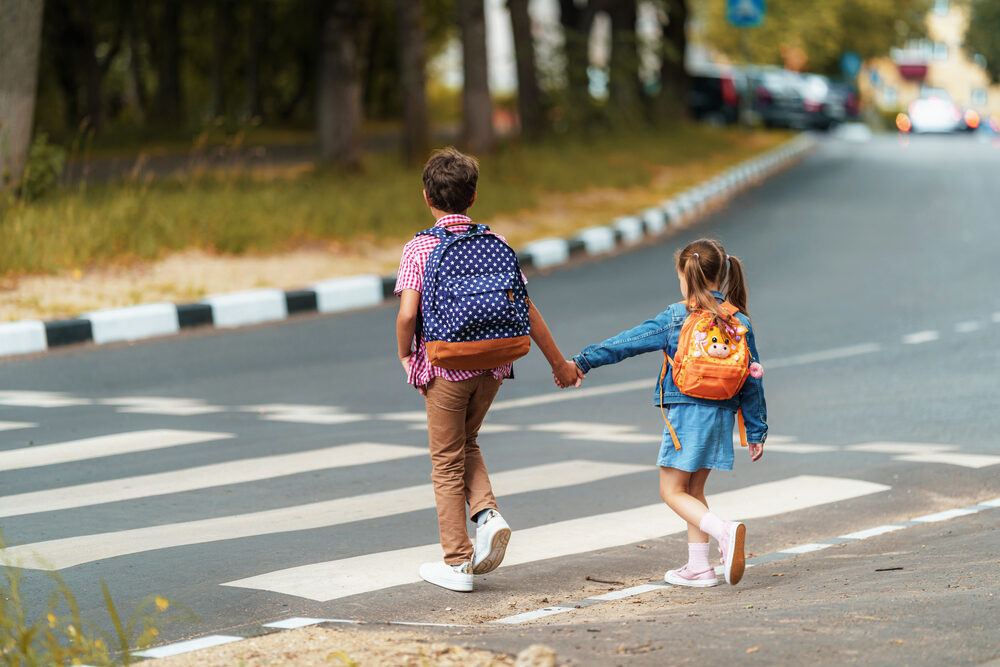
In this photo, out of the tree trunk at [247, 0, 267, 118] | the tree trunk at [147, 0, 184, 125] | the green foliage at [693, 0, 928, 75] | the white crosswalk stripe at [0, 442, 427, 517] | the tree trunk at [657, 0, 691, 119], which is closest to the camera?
the white crosswalk stripe at [0, 442, 427, 517]

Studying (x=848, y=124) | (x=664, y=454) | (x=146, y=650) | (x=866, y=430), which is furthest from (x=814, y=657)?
(x=848, y=124)

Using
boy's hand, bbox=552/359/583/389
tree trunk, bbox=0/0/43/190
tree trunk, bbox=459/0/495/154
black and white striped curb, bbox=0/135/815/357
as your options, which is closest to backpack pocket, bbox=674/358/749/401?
boy's hand, bbox=552/359/583/389

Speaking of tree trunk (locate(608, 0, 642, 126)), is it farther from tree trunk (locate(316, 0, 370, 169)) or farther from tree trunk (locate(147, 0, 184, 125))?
tree trunk (locate(316, 0, 370, 169))

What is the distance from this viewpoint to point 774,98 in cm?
4578

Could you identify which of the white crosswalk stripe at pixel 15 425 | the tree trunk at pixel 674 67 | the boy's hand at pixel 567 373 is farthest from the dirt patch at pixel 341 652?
the tree trunk at pixel 674 67

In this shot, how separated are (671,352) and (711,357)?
0.61ft

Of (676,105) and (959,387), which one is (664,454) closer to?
(959,387)

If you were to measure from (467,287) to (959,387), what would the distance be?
5.15 m

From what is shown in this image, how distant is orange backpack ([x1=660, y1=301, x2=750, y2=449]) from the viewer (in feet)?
16.1

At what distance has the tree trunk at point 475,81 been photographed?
2189 cm

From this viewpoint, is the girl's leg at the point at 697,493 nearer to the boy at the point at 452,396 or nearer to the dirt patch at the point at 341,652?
the boy at the point at 452,396

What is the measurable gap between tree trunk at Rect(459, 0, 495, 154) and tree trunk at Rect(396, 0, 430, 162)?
1325mm

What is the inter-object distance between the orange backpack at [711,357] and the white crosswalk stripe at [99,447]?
10.9ft

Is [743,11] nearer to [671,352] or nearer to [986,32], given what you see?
[671,352]
